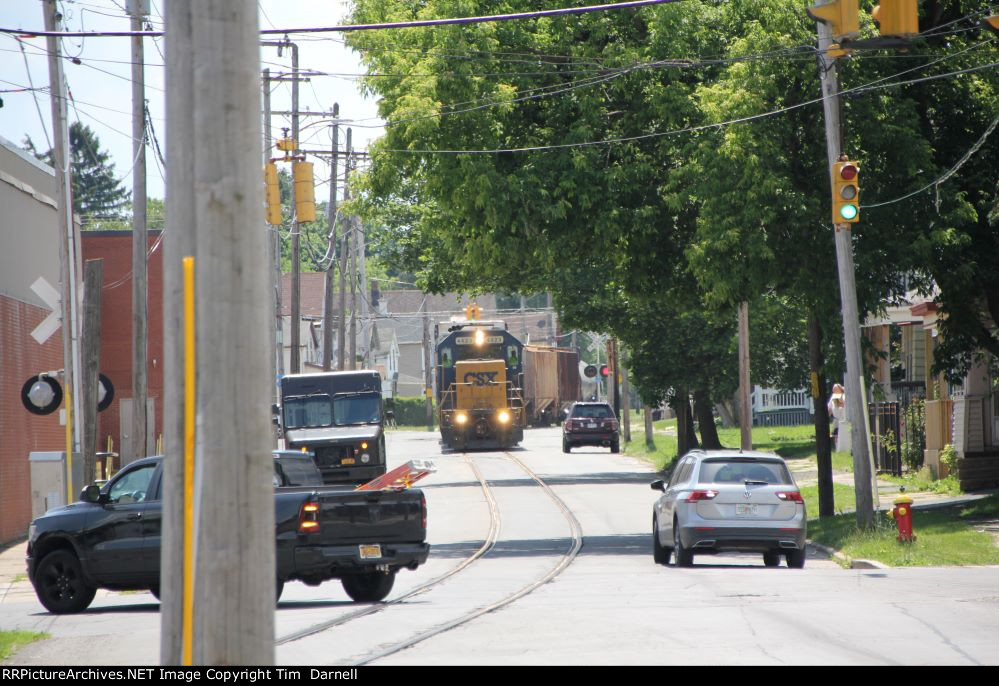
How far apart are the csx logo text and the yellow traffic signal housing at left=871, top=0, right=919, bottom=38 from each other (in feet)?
122

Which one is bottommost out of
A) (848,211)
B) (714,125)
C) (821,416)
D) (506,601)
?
(506,601)

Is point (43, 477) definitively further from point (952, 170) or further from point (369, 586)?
point (952, 170)

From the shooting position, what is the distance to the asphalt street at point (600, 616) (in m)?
10.2

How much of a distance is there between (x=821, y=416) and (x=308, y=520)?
41.4 ft

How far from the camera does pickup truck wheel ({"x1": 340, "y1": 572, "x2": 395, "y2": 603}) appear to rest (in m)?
15.6

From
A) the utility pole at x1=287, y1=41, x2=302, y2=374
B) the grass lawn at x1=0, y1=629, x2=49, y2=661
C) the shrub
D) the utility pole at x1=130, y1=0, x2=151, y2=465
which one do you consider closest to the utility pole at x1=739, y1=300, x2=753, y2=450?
the utility pole at x1=287, y1=41, x2=302, y2=374

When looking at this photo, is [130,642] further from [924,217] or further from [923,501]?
[923,501]

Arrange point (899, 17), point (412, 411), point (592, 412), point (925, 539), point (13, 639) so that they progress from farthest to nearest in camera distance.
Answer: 1. point (412, 411)
2. point (592, 412)
3. point (925, 539)
4. point (899, 17)
5. point (13, 639)

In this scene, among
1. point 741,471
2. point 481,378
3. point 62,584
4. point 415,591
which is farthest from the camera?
point 481,378

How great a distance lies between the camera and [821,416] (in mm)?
24656

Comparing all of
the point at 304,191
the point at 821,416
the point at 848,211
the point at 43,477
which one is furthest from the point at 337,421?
the point at 848,211

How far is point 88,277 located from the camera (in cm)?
2205

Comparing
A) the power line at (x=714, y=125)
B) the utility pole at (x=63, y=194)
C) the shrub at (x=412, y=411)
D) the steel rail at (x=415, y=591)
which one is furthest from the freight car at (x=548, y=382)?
the utility pole at (x=63, y=194)

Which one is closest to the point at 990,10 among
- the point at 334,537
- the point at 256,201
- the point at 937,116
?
the point at 937,116
